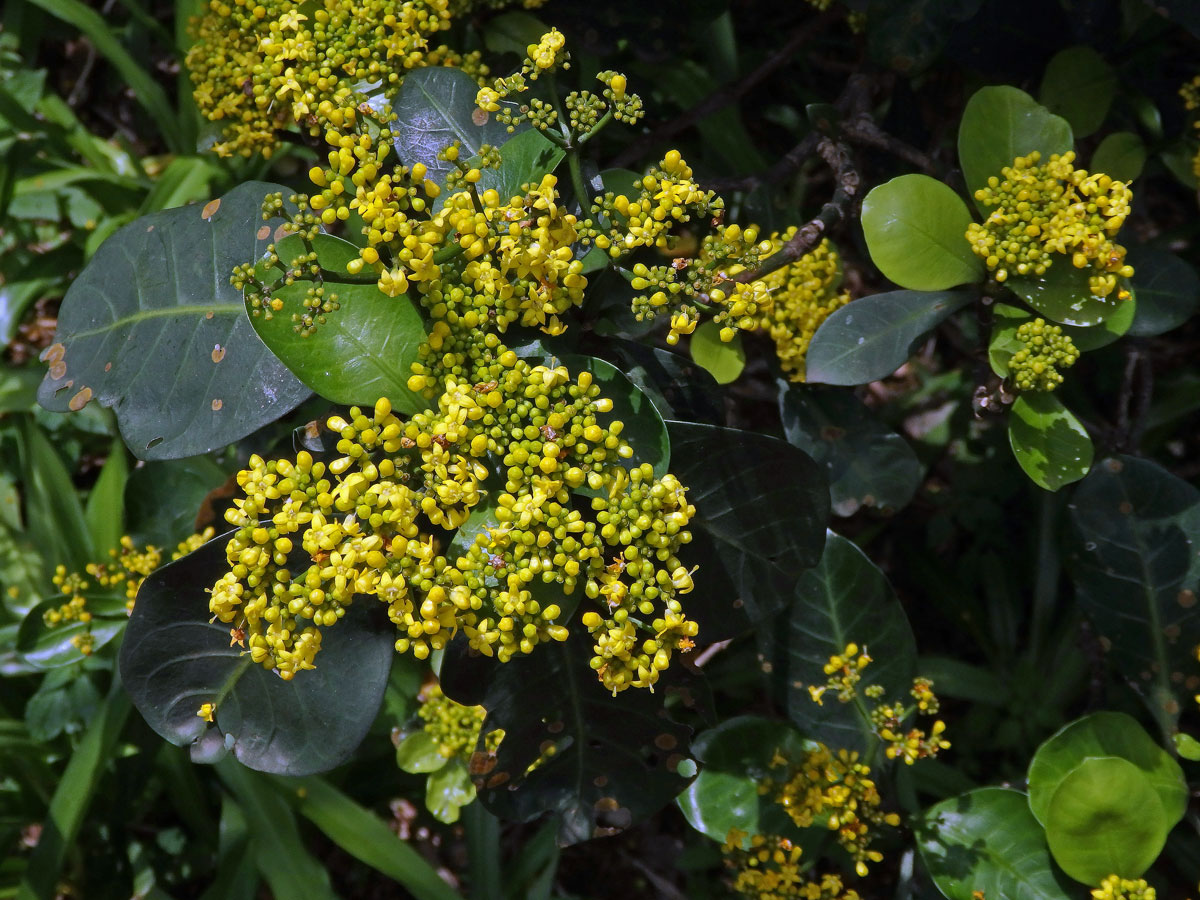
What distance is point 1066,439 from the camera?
4.93ft

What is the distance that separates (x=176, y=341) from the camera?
1430 millimetres

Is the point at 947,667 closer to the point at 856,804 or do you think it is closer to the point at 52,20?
the point at 856,804

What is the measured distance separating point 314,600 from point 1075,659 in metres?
1.84

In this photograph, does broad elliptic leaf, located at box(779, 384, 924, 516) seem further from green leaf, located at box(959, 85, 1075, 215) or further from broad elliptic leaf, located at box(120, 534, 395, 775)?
broad elliptic leaf, located at box(120, 534, 395, 775)


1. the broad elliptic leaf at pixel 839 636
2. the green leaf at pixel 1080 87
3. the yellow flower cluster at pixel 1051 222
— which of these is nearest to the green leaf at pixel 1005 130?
the yellow flower cluster at pixel 1051 222

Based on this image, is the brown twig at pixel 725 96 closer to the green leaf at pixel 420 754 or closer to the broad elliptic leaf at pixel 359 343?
the broad elliptic leaf at pixel 359 343

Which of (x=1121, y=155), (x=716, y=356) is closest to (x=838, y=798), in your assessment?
(x=716, y=356)

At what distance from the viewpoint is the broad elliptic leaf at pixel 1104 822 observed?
1.55 m

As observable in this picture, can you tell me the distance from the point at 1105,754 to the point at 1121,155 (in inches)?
43.3

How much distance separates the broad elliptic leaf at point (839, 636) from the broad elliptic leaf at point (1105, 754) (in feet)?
0.89

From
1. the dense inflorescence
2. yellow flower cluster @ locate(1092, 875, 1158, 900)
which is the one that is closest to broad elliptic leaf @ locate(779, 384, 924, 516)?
the dense inflorescence

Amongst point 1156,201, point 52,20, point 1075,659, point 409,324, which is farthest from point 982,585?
point 52,20

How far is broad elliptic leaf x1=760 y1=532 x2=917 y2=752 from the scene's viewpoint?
1771 mm

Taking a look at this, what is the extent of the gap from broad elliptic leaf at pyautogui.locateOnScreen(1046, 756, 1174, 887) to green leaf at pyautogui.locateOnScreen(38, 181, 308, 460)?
142 centimetres
